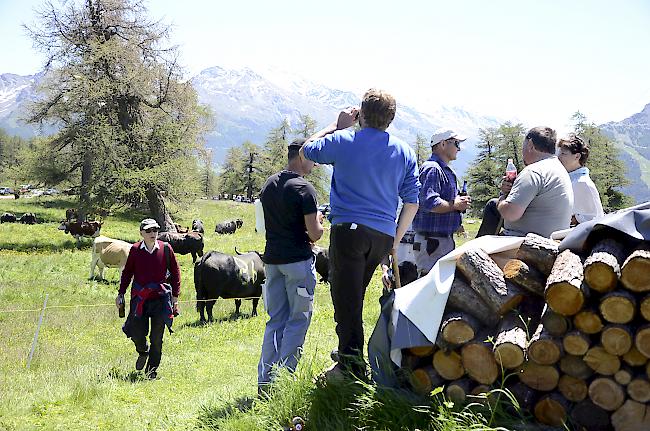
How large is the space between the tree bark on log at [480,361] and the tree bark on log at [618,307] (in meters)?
0.71


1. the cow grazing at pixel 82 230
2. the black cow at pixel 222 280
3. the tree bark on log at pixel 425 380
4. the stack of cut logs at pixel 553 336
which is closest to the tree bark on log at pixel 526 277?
the stack of cut logs at pixel 553 336

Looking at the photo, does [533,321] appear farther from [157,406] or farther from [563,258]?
[157,406]

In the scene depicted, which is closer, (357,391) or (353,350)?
(357,391)

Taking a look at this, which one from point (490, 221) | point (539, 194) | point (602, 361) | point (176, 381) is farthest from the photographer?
point (176, 381)

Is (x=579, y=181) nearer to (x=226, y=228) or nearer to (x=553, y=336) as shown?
(x=553, y=336)

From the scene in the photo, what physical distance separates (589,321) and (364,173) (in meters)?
1.77

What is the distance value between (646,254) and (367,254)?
1.80 metres

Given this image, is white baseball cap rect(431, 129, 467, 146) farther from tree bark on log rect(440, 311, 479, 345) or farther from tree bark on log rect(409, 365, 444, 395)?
tree bark on log rect(409, 365, 444, 395)

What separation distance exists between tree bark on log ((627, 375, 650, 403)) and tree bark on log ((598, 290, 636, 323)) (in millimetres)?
322

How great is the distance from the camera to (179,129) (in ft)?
110

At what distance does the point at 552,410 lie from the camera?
3.47 metres

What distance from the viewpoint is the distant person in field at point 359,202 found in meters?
4.27

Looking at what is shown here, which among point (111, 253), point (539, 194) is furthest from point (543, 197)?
point (111, 253)

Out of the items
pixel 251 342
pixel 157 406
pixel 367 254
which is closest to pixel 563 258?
pixel 367 254
